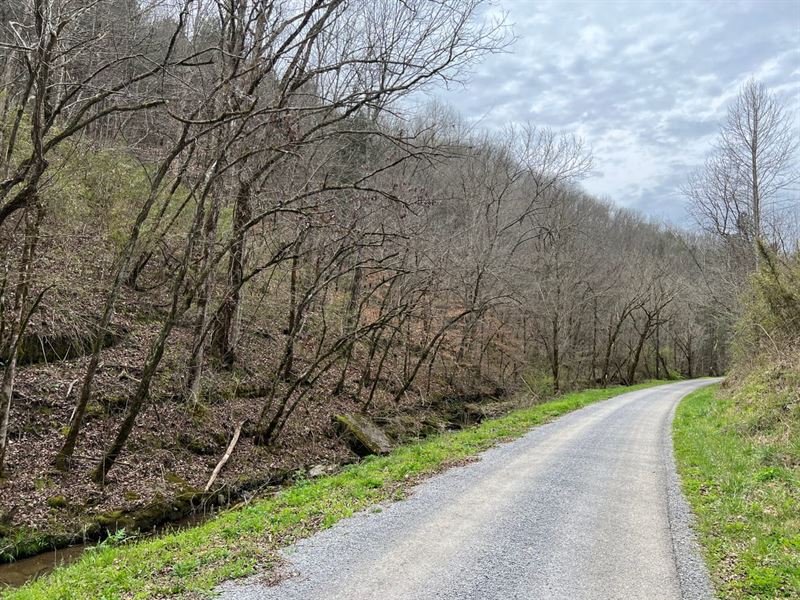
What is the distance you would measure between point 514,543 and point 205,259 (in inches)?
373

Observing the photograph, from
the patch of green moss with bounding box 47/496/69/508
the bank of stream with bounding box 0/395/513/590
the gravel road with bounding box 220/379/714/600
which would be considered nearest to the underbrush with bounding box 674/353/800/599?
the gravel road with bounding box 220/379/714/600

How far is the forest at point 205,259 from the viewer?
27.2 ft

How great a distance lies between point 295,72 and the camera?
1254 centimetres

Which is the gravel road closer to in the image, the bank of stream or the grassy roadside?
the grassy roadside

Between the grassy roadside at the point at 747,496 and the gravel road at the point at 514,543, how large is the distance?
0.27 m

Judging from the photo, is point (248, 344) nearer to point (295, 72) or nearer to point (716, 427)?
point (295, 72)

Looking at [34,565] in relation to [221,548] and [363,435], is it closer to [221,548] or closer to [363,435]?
[221,548]

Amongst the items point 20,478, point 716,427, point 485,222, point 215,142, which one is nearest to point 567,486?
point 716,427

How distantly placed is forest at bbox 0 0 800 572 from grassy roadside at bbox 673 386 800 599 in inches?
217

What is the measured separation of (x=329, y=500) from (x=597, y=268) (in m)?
32.3

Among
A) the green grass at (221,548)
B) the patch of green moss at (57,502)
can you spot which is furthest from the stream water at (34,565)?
the patch of green moss at (57,502)

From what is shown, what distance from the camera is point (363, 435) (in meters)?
13.4

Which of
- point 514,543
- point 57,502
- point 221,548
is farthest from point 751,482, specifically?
point 57,502

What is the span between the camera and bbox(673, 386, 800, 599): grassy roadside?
15.5 ft
